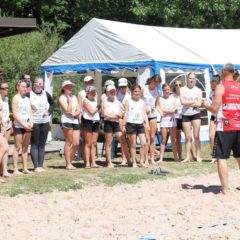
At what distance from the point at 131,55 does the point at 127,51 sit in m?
0.20

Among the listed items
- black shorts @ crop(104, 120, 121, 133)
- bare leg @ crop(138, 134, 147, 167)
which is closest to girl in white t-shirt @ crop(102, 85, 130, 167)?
black shorts @ crop(104, 120, 121, 133)

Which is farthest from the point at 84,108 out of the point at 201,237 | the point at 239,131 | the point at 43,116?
the point at 201,237

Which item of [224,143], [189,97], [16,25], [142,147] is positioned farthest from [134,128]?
[16,25]

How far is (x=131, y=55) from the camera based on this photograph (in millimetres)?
15102

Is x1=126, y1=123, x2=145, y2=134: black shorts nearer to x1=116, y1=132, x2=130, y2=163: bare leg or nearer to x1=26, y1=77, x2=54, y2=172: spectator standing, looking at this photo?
x1=116, y1=132, x2=130, y2=163: bare leg

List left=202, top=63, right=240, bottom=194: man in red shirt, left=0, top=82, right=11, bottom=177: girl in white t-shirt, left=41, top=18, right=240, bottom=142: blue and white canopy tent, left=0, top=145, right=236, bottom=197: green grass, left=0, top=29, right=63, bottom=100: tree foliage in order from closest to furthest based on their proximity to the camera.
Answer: left=202, top=63, right=240, bottom=194: man in red shirt < left=0, top=145, right=236, bottom=197: green grass < left=0, top=82, right=11, bottom=177: girl in white t-shirt < left=41, top=18, right=240, bottom=142: blue and white canopy tent < left=0, top=29, right=63, bottom=100: tree foliage

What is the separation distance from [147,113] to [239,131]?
4.00m

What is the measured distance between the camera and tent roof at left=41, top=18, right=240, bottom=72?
49.7 ft

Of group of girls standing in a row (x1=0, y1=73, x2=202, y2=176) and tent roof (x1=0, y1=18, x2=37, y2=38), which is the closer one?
group of girls standing in a row (x1=0, y1=73, x2=202, y2=176)

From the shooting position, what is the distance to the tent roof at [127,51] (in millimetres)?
15145

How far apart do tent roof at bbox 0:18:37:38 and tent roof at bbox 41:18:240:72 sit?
175 cm

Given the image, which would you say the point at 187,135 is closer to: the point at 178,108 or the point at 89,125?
the point at 178,108

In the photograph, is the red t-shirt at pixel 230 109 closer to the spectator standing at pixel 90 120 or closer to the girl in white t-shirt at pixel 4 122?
the spectator standing at pixel 90 120

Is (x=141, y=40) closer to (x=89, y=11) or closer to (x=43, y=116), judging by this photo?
(x=43, y=116)
